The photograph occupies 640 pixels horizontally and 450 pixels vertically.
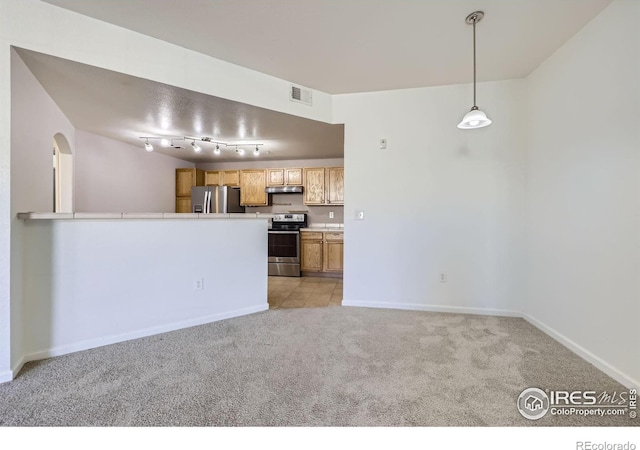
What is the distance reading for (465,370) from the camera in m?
1.99

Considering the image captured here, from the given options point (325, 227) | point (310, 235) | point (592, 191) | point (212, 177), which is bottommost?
point (310, 235)

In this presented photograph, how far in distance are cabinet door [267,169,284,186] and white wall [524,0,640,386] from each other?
3.99 metres

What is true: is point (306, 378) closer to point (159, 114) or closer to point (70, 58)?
point (70, 58)

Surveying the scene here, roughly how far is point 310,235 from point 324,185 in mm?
1000

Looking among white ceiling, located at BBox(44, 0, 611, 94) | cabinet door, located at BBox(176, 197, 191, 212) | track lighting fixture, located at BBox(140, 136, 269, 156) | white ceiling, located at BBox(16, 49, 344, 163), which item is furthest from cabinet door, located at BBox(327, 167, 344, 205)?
cabinet door, located at BBox(176, 197, 191, 212)

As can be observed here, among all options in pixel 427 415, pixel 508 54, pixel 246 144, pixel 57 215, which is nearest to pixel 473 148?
pixel 508 54

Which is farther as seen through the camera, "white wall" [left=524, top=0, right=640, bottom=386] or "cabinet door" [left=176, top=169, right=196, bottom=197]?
"cabinet door" [left=176, top=169, right=196, bottom=197]

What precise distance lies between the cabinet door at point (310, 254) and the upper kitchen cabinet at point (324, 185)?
740mm

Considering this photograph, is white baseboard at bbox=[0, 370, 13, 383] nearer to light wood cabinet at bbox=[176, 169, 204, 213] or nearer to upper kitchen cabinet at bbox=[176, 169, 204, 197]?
light wood cabinet at bbox=[176, 169, 204, 213]

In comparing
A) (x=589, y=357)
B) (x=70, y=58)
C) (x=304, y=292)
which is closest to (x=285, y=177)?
(x=304, y=292)

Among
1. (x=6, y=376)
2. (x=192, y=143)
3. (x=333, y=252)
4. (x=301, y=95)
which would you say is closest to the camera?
(x=6, y=376)

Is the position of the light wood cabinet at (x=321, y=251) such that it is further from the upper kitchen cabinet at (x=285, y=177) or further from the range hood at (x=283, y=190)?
the upper kitchen cabinet at (x=285, y=177)

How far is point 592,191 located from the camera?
2104 mm

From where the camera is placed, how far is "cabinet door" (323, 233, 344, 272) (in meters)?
5.08
